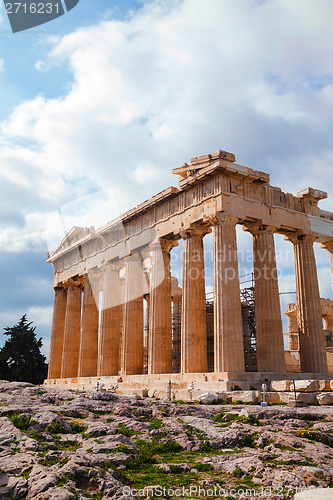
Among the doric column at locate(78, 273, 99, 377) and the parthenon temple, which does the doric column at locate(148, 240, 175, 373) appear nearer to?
the parthenon temple

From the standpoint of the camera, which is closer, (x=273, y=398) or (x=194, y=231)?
(x=273, y=398)

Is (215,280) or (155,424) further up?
(215,280)

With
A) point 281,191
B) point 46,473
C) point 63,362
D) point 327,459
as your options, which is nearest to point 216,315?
point 281,191

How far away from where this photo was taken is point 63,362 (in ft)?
124

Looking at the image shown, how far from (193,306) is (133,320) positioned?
7.17 meters

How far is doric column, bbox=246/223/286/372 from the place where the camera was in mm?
23219

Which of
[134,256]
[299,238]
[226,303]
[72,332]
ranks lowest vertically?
[226,303]

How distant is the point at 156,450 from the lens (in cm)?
990

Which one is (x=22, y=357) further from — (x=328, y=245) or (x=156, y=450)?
(x=156, y=450)

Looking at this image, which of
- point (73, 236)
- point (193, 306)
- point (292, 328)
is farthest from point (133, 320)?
point (292, 328)

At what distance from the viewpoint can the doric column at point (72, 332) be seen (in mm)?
37844

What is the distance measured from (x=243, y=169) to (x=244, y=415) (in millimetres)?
13739

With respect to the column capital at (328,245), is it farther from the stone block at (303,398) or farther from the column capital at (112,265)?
the column capital at (112,265)

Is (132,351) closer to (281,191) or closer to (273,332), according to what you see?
(273,332)
